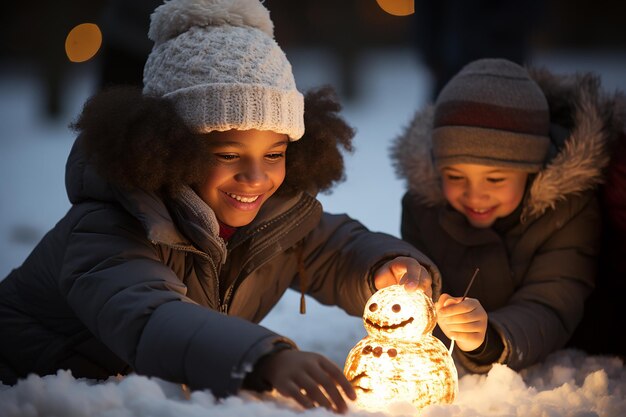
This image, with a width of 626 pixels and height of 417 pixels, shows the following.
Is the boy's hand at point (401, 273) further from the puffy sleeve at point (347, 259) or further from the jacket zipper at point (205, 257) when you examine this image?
the jacket zipper at point (205, 257)

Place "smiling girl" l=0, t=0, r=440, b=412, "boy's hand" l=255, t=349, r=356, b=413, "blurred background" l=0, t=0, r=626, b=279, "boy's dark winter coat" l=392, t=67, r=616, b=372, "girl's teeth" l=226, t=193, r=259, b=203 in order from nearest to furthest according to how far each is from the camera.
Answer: "boy's hand" l=255, t=349, r=356, b=413
"smiling girl" l=0, t=0, r=440, b=412
"girl's teeth" l=226, t=193, r=259, b=203
"boy's dark winter coat" l=392, t=67, r=616, b=372
"blurred background" l=0, t=0, r=626, b=279

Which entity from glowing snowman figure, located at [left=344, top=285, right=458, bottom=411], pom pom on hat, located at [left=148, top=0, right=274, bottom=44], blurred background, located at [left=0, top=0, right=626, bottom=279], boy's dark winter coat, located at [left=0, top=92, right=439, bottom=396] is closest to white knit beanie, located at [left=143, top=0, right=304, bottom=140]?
pom pom on hat, located at [left=148, top=0, right=274, bottom=44]

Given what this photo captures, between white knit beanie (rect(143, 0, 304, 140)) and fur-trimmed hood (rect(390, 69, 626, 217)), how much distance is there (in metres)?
0.63

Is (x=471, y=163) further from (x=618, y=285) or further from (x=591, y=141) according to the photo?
(x=618, y=285)

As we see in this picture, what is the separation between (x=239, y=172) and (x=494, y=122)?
0.80 m

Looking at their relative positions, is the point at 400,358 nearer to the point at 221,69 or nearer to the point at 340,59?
the point at 221,69

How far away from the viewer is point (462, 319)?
6.09 ft

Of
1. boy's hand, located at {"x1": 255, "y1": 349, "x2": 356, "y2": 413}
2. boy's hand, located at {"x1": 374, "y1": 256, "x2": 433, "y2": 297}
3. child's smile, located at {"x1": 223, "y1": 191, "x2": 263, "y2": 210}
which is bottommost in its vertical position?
boy's hand, located at {"x1": 255, "y1": 349, "x2": 356, "y2": 413}

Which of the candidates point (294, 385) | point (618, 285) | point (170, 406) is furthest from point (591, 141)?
point (170, 406)

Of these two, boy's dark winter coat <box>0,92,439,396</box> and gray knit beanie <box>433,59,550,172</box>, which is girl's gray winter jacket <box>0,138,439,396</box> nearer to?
boy's dark winter coat <box>0,92,439,396</box>

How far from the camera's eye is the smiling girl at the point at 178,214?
5.61 ft

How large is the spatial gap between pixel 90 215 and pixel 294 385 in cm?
69

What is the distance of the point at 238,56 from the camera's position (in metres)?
1.84

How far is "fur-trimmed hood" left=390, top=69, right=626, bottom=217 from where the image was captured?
89.1 inches
